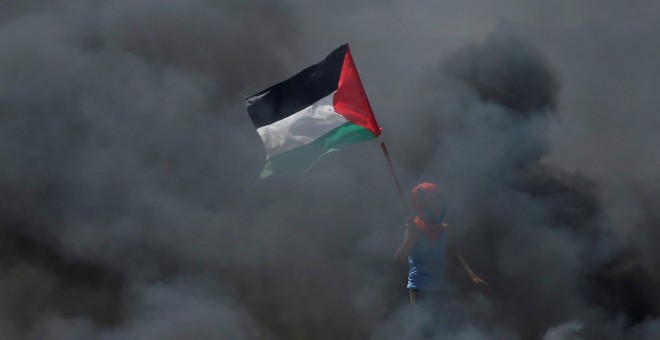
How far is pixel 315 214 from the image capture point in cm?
739

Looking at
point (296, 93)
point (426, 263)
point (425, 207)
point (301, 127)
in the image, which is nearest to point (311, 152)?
point (301, 127)

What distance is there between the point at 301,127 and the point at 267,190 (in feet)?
6.77

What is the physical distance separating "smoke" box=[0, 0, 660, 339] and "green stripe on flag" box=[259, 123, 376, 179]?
1.51m

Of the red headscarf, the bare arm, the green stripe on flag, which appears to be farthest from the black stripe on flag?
the bare arm

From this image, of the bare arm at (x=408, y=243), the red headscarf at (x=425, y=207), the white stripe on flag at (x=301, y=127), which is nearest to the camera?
the bare arm at (x=408, y=243)

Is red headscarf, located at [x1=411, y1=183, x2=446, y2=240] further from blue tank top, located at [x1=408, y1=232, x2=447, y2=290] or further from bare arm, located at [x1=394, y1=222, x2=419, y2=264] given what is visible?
bare arm, located at [x1=394, y1=222, x2=419, y2=264]

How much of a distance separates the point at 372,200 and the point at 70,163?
286cm

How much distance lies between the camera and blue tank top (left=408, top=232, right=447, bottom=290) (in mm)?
4766

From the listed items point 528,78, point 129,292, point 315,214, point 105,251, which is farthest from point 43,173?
point 528,78

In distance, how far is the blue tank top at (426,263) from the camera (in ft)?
15.6

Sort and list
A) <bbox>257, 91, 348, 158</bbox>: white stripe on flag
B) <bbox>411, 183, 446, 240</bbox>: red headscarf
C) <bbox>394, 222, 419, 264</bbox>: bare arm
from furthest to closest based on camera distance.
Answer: <bbox>257, 91, 348, 158</bbox>: white stripe on flag < <bbox>411, 183, 446, 240</bbox>: red headscarf < <bbox>394, 222, 419, 264</bbox>: bare arm

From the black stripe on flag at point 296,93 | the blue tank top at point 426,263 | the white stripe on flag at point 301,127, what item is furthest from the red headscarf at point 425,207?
the black stripe on flag at point 296,93

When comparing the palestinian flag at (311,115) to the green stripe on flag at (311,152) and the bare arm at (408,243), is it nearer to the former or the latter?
the green stripe on flag at (311,152)

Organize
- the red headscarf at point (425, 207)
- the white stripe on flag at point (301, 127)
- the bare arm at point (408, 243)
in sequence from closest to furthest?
1. the bare arm at point (408, 243)
2. the red headscarf at point (425, 207)
3. the white stripe on flag at point (301, 127)
